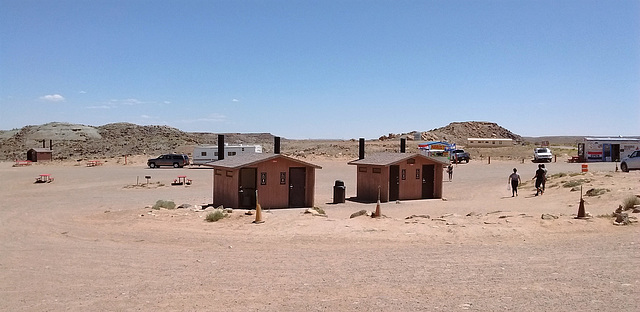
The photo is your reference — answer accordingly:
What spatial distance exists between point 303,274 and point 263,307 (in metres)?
2.14

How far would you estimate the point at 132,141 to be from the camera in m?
109

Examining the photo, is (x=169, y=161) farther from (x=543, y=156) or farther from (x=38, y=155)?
(x=543, y=156)

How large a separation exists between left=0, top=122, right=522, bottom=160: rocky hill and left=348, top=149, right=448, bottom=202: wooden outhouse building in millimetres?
44021

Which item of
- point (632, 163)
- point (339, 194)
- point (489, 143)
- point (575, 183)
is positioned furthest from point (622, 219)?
point (489, 143)

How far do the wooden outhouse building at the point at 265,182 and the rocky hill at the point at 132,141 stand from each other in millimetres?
48921

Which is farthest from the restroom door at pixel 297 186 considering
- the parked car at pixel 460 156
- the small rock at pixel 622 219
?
the parked car at pixel 460 156

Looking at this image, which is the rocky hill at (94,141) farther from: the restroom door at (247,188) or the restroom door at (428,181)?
the restroom door at (428,181)

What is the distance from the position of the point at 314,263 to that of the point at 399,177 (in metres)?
18.6

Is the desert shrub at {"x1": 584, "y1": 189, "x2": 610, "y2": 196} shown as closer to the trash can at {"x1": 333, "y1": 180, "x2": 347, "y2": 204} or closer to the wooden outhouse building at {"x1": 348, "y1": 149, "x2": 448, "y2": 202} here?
the wooden outhouse building at {"x1": 348, "y1": 149, "x2": 448, "y2": 202}

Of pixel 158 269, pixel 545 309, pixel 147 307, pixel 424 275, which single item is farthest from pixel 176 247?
pixel 545 309

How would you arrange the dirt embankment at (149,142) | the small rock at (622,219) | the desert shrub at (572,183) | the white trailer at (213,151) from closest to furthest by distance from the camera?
the small rock at (622,219), the desert shrub at (572,183), the white trailer at (213,151), the dirt embankment at (149,142)

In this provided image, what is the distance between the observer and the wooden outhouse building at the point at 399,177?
2833cm

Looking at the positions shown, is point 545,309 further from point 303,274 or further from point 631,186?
point 631,186

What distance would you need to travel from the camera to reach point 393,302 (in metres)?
8.00
